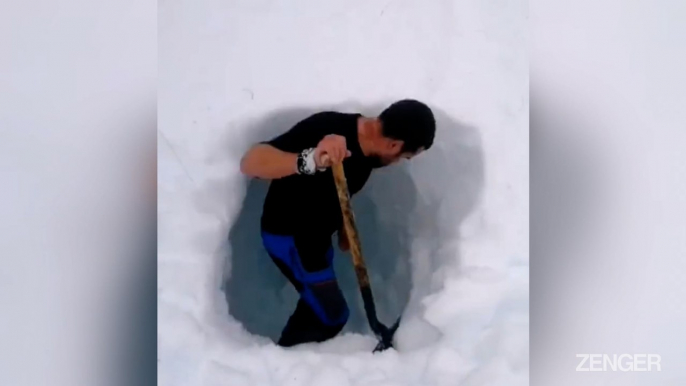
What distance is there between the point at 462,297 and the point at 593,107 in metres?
0.38

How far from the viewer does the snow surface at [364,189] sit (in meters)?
1.28

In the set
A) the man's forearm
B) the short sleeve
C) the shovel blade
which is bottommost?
the shovel blade

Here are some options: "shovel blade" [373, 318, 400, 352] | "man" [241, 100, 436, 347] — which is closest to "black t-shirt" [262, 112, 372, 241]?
"man" [241, 100, 436, 347]

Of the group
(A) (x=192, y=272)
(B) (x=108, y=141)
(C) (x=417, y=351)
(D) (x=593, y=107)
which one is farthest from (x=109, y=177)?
(D) (x=593, y=107)

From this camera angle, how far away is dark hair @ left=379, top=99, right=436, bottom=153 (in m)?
1.29

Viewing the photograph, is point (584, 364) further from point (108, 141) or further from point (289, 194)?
point (108, 141)

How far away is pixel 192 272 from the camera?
1.29 meters

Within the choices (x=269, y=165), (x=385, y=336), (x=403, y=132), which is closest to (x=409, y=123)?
(x=403, y=132)

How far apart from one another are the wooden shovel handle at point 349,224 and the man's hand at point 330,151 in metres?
0.01

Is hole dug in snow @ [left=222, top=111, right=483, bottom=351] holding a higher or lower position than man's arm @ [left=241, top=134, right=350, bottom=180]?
lower

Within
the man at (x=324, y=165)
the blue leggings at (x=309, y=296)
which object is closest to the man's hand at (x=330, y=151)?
the man at (x=324, y=165)

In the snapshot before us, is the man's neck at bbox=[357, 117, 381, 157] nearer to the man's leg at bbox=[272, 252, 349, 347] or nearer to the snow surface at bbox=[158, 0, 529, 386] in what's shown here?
the snow surface at bbox=[158, 0, 529, 386]

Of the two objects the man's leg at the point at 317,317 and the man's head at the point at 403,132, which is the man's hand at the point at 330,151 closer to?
the man's head at the point at 403,132

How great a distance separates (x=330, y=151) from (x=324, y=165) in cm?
2
